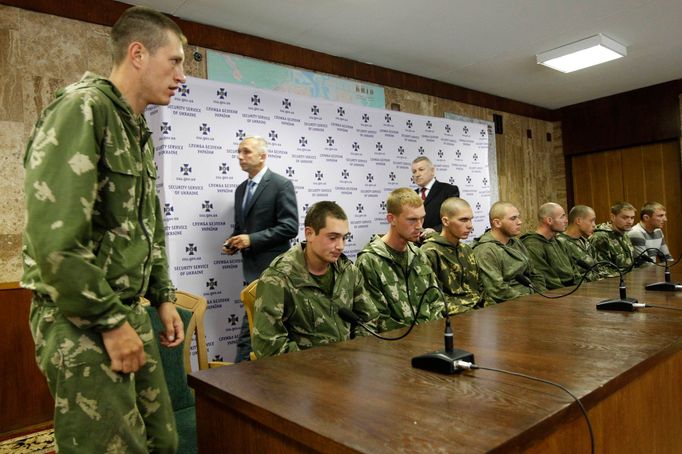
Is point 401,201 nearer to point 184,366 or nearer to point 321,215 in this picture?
point 321,215

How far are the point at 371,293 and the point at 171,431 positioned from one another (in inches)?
54.6

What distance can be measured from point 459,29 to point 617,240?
2.59 meters

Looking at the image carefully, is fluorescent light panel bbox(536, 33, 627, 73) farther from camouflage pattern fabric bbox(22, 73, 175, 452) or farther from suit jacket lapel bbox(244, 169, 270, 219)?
camouflage pattern fabric bbox(22, 73, 175, 452)

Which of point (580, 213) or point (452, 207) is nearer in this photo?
point (452, 207)

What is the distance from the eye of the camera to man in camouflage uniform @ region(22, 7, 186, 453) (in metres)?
0.96

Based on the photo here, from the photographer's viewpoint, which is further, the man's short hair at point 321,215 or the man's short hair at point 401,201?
the man's short hair at point 401,201

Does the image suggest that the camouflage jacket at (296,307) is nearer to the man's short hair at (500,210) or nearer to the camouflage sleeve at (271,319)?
the camouflage sleeve at (271,319)

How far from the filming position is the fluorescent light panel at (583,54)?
4.71 m

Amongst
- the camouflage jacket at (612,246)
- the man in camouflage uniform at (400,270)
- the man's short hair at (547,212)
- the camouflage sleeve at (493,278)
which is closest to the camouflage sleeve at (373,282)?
the man in camouflage uniform at (400,270)

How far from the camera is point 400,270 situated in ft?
8.44

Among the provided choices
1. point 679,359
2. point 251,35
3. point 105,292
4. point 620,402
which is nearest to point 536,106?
point 251,35

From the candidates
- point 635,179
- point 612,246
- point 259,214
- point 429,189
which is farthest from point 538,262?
point 635,179

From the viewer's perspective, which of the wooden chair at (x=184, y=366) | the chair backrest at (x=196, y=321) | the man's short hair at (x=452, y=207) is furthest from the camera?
the man's short hair at (x=452, y=207)

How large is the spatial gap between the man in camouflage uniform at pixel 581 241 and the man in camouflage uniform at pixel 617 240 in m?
0.16
